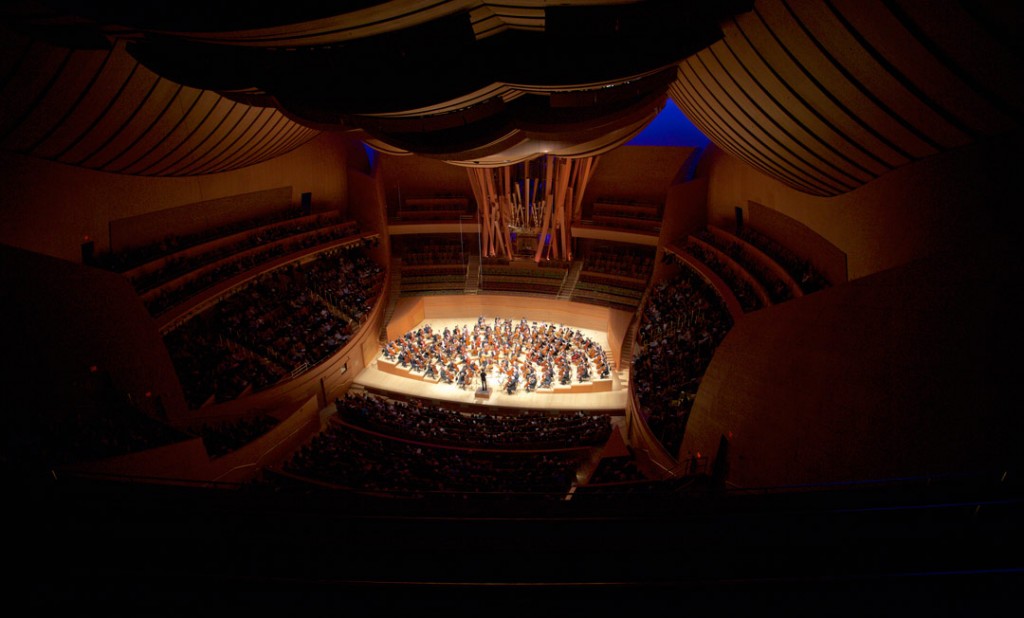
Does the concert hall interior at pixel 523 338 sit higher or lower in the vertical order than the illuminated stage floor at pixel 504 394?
higher

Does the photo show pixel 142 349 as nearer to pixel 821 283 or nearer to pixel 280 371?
pixel 280 371

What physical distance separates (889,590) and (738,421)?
4443 mm

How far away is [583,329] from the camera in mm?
15789

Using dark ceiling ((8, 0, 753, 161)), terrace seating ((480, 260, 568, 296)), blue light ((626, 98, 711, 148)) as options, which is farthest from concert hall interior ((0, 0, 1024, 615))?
terrace seating ((480, 260, 568, 296))

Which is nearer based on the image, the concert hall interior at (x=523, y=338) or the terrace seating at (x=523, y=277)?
the concert hall interior at (x=523, y=338)

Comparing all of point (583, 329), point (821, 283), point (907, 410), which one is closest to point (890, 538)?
point (907, 410)

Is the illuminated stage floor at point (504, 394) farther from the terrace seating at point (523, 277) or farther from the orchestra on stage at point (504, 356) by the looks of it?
the terrace seating at point (523, 277)

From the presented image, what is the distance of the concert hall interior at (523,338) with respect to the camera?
2.93 meters

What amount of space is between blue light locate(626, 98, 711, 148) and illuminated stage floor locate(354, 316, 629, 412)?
7.18 m

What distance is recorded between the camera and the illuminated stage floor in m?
12.2

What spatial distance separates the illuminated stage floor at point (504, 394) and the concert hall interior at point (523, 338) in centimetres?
10

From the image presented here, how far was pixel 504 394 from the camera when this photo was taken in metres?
12.7

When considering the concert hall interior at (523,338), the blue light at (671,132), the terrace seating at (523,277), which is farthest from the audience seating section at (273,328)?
the blue light at (671,132)

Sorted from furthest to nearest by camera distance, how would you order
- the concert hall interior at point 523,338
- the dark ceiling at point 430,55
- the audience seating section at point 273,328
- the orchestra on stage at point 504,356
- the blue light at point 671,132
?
the blue light at point 671,132, the orchestra on stage at point 504,356, the audience seating section at point 273,328, the dark ceiling at point 430,55, the concert hall interior at point 523,338
